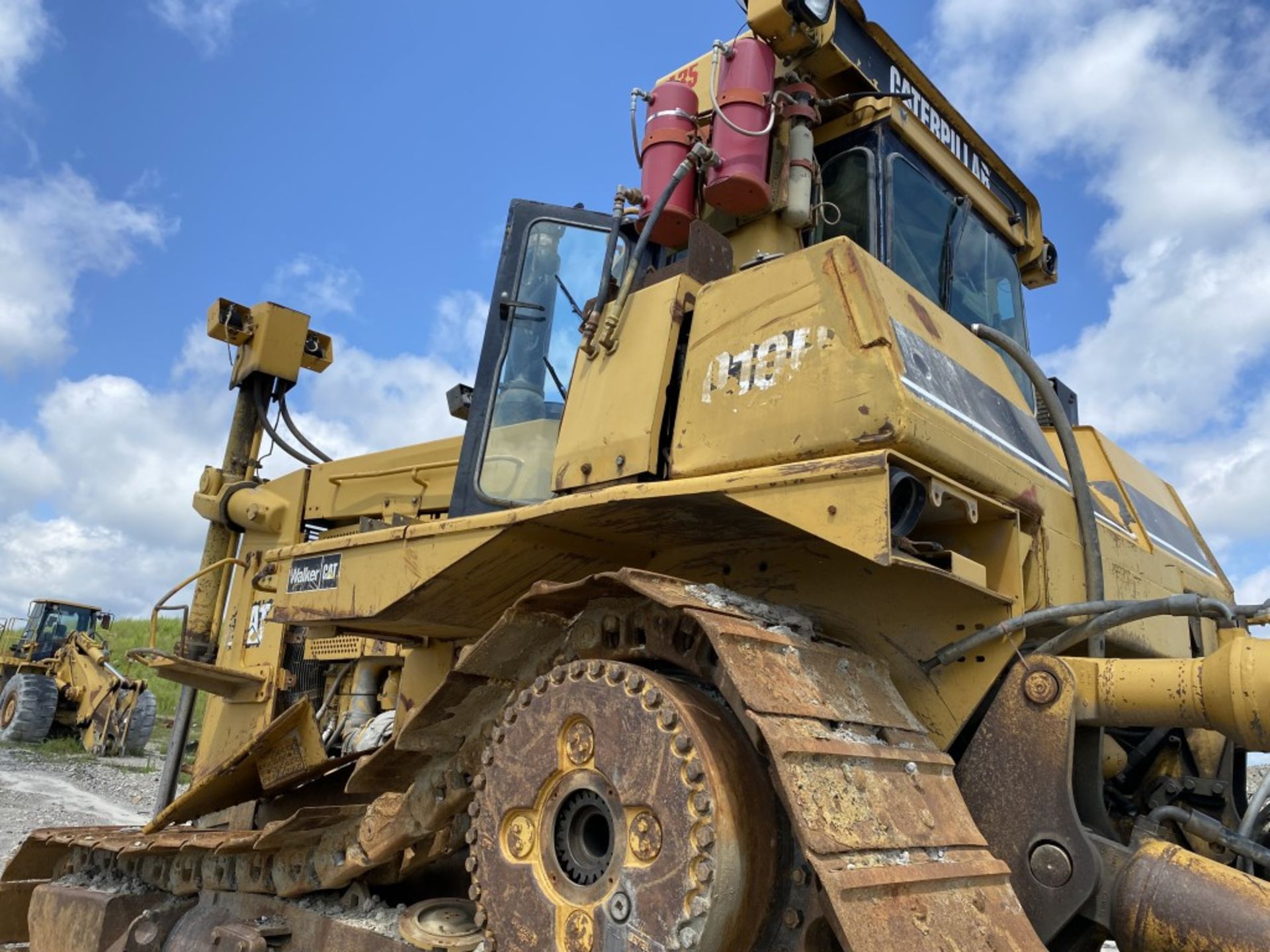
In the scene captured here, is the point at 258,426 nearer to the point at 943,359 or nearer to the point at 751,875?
the point at 943,359

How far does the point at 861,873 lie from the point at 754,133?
8.50 feet

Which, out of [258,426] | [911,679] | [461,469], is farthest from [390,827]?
[258,426]

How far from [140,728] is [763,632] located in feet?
58.6

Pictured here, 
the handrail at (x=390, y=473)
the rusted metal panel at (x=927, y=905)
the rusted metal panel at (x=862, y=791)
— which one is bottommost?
the rusted metal panel at (x=927, y=905)

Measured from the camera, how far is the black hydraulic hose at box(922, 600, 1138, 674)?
277 cm

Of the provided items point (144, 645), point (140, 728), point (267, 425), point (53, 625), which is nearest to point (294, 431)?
point (267, 425)

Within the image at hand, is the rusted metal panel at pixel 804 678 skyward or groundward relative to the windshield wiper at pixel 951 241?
groundward

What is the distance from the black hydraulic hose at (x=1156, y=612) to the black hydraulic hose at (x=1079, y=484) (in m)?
0.31

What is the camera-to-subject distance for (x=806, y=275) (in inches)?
120

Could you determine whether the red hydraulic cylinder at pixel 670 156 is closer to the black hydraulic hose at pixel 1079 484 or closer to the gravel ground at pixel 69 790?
the black hydraulic hose at pixel 1079 484

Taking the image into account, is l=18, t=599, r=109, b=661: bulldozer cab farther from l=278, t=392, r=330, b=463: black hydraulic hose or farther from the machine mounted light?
the machine mounted light

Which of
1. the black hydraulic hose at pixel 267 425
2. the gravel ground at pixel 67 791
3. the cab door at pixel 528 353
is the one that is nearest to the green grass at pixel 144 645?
the gravel ground at pixel 67 791

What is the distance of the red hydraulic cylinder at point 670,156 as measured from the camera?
12.5ft

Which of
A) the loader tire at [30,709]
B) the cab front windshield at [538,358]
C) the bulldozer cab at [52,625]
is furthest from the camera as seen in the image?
the bulldozer cab at [52,625]
